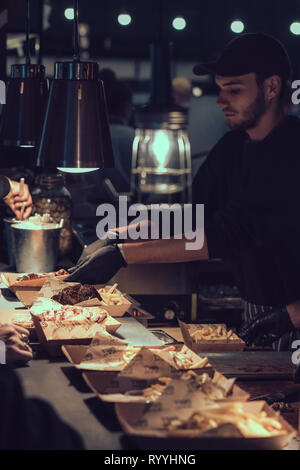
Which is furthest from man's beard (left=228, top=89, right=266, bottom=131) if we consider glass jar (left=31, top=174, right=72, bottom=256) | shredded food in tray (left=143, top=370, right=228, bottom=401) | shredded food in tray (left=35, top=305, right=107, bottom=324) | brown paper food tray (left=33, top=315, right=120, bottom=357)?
shredded food in tray (left=143, top=370, right=228, bottom=401)

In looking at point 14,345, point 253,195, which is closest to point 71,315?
point 14,345

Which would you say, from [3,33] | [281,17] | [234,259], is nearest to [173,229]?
[234,259]

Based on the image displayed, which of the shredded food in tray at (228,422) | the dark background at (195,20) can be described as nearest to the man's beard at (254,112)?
the shredded food in tray at (228,422)

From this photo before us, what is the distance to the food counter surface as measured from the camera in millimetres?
1522

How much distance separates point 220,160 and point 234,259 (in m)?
0.52

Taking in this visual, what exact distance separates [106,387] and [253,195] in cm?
139

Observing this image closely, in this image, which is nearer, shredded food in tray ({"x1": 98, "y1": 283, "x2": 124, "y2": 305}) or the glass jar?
shredded food in tray ({"x1": 98, "y1": 283, "x2": 124, "y2": 305})

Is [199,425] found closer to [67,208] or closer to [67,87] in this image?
[67,87]

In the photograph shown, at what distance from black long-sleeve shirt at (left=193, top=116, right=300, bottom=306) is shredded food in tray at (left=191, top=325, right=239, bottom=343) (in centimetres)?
46

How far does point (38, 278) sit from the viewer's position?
2781mm

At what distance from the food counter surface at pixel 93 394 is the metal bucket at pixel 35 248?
0.74m

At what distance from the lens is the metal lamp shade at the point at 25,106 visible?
2.93 metres

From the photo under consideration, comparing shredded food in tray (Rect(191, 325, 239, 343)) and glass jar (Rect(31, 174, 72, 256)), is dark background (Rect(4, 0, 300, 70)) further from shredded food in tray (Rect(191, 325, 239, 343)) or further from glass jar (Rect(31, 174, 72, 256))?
shredded food in tray (Rect(191, 325, 239, 343))

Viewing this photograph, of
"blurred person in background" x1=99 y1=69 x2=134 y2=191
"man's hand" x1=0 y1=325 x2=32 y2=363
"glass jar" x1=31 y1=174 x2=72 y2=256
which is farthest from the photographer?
"blurred person in background" x1=99 y1=69 x2=134 y2=191
